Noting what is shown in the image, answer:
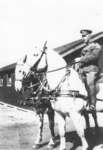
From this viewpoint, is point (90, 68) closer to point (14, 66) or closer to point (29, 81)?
point (29, 81)

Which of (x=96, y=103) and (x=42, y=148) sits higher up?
(x=96, y=103)

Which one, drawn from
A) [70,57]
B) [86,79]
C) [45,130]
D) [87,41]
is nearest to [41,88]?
[86,79]

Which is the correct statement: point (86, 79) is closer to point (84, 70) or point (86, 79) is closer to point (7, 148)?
point (84, 70)

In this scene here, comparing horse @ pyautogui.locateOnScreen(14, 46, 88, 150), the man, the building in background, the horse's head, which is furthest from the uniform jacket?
the building in background

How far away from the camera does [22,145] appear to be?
8391 mm

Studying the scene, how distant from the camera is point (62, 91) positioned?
682cm

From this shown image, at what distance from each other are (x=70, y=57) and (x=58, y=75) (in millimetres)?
9192

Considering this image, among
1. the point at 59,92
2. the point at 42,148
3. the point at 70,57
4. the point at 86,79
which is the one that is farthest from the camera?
the point at 70,57

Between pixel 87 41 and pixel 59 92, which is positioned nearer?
pixel 59 92

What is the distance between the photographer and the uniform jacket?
732 cm

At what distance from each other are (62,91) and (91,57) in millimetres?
1140

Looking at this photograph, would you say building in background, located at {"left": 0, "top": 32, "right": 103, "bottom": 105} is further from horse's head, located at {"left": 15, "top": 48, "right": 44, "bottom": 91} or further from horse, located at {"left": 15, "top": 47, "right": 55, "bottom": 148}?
horse's head, located at {"left": 15, "top": 48, "right": 44, "bottom": 91}

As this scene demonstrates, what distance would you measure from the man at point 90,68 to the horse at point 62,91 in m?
0.27

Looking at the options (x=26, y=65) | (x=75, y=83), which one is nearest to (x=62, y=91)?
(x=75, y=83)
